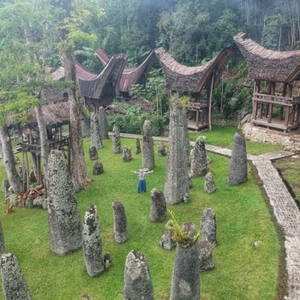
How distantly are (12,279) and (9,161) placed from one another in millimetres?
11173

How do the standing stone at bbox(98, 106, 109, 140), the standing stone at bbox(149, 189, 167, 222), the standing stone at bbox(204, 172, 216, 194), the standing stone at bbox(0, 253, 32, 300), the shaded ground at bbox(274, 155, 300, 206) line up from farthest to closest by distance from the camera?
the standing stone at bbox(98, 106, 109, 140), the standing stone at bbox(204, 172, 216, 194), the shaded ground at bbox(274, 155, 300, 206), the standing stone at bbox(149, 189, 167, 222), the standing stone at bbox(0, 253, 32, 300)

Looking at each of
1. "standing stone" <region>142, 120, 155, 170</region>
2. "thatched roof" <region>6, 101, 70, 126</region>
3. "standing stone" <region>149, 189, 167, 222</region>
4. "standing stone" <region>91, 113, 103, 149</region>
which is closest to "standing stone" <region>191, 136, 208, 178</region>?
"standing stone" <region>142, 120, 155, 170</region>

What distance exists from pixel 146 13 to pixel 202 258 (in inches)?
1658

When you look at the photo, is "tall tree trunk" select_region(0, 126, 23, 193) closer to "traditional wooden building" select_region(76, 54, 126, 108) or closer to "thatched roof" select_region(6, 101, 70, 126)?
"thatched roof" select_region(6, 101, 70, 126)

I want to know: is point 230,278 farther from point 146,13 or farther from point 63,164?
point 146,13

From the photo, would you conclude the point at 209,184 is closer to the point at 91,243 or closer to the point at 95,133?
the point at 91,243

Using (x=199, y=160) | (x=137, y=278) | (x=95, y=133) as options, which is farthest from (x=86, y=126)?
(x=137, y=278)

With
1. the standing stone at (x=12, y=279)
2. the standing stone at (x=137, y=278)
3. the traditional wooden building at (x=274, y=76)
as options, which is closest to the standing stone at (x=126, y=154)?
the traditional wooden building at (x=274, y=76)

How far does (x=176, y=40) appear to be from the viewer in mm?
42219

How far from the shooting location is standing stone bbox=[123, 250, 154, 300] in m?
9.56

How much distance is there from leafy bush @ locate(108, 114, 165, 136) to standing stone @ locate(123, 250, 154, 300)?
23463 millimetres

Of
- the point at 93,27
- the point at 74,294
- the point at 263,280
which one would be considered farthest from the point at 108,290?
the point at 93,27

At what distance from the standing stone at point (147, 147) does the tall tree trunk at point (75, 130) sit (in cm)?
424

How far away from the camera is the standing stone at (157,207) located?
53.1 ft
